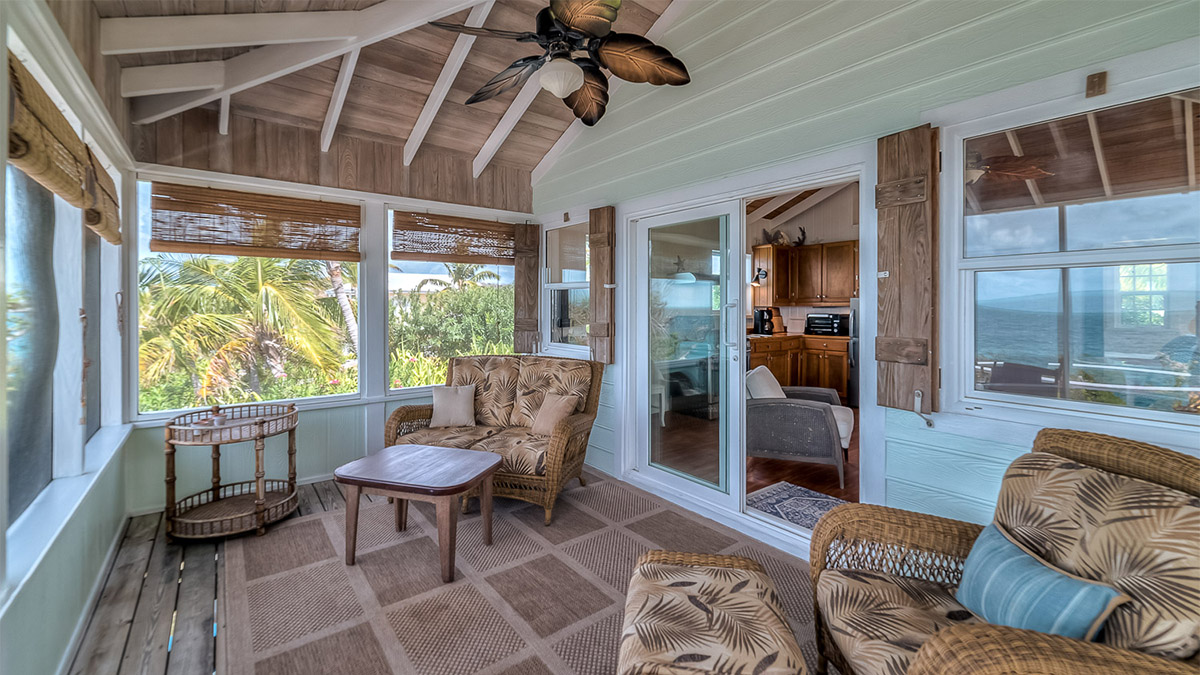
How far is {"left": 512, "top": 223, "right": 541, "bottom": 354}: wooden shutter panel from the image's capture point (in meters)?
4.83

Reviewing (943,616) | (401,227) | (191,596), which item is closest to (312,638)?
(191,596)

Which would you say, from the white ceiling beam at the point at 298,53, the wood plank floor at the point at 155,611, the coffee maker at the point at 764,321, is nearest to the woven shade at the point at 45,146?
the white ceiling beam at the point at 298,53

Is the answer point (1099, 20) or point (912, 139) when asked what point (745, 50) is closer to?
point (912, 139)

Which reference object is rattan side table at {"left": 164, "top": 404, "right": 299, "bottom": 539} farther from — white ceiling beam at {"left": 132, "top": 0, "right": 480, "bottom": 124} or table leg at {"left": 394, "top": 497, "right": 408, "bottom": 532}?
white ceiling beam at {"left": 132, "top": 0, "right": 480, "bottom": 124}

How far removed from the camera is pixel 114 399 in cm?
311

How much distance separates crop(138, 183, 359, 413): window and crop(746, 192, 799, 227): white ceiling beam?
208 inches

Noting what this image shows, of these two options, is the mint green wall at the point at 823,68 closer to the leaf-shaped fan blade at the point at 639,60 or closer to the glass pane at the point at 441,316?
the leaf-shaped fan blade at the point at 639,60

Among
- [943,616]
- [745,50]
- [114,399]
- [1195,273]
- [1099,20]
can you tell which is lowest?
[943,616]

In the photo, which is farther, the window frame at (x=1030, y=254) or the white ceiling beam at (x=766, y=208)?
the white ceiling beam at (x=766, y=208)

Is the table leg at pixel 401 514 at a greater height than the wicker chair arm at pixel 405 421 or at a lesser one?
lesser

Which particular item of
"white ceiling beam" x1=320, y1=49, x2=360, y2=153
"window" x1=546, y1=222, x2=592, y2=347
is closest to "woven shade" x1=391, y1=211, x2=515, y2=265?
"window" x1=546, y1=222, x2=592, y2=347

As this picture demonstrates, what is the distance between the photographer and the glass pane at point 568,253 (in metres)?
4.47

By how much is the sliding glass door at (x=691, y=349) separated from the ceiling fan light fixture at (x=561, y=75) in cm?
137

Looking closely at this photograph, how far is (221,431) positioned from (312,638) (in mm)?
1532
